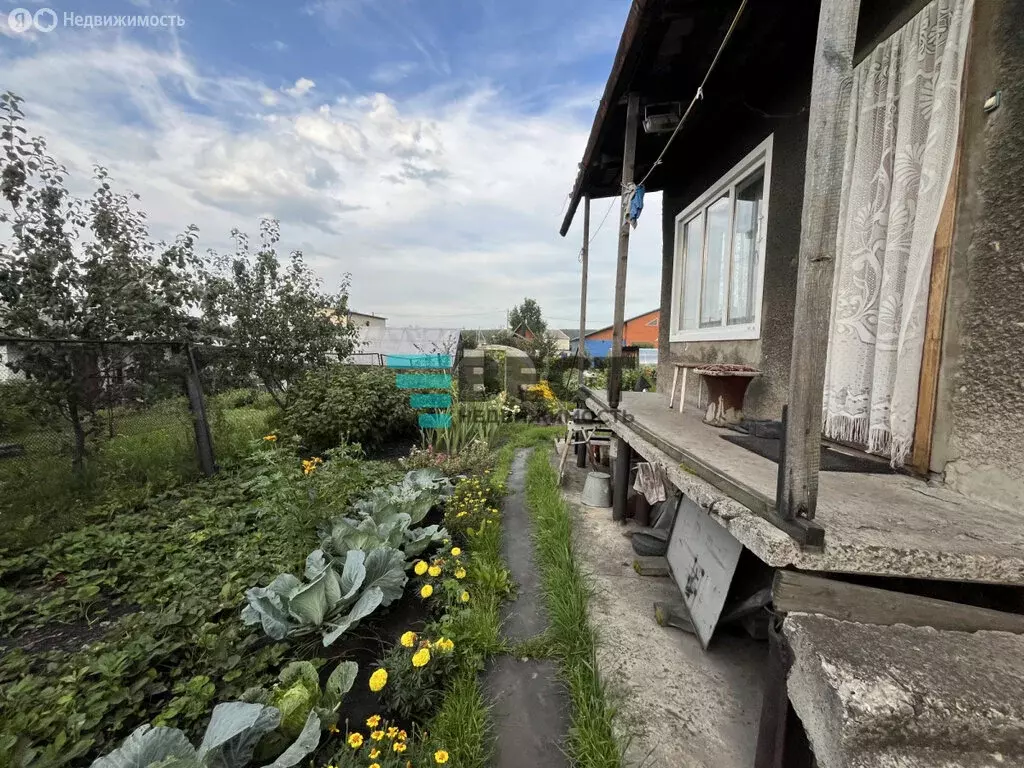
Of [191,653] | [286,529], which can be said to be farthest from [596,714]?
[286,529]

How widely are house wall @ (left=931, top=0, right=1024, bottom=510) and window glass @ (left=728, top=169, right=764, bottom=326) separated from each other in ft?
4.86

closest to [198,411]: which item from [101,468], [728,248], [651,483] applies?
[101,468]

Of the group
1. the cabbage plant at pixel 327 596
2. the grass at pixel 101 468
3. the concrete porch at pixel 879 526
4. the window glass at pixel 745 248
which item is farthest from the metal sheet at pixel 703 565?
the grass at pixel 101 468

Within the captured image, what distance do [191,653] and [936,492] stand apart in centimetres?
325

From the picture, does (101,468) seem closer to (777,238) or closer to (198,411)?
(198,411)

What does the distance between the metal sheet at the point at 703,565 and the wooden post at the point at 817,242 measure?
27.4 inches

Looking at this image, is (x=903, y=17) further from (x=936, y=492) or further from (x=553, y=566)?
Result: (x=553, y=566)

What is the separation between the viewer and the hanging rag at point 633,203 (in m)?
3.13

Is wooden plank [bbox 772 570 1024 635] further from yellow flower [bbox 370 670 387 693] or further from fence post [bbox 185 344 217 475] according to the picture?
fence post [bbox 185 344 217 475]

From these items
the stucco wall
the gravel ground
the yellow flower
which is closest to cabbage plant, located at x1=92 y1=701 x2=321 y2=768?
the yellow flower

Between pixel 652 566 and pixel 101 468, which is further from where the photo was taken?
pixel 101 468

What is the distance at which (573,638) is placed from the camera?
6.64ft

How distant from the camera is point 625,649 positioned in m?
1.95

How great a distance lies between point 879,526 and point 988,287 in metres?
1.05
